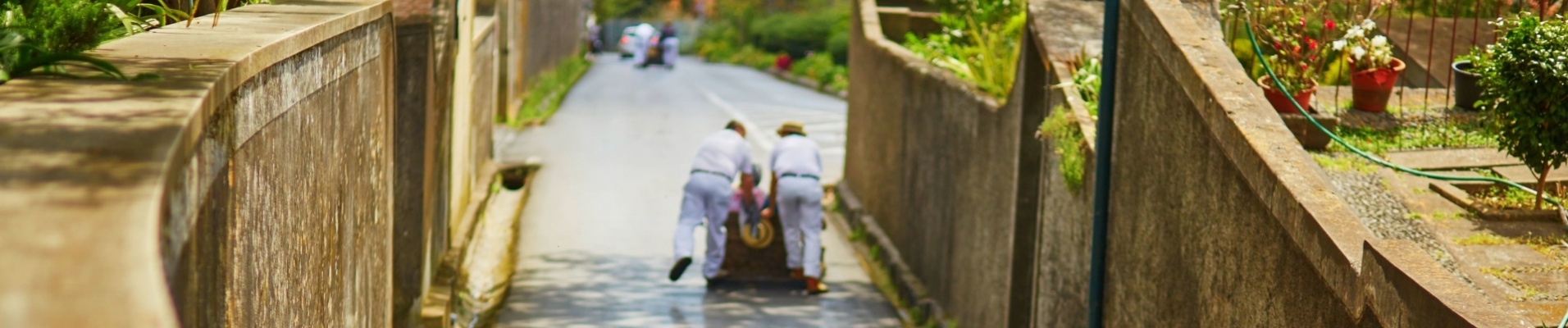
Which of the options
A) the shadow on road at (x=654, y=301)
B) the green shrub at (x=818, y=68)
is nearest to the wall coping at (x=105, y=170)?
the shadow on road at (x=654, y=301)

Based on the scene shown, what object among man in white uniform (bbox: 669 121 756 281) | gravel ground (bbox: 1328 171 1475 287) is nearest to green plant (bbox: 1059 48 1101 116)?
gravel ground (bbox: 1328 171 1475 287)

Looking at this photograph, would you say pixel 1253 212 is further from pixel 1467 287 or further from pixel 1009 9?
pixel 1009 9

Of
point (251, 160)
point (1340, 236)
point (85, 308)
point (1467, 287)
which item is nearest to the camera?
point (85, 308)

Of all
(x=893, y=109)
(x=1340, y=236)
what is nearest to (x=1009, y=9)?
(x=893, y=109)

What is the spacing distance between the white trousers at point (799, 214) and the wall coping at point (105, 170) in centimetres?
702

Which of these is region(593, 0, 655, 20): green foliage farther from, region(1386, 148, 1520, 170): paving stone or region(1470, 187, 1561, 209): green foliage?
region(1470, 187, 1561, 209): green foliage

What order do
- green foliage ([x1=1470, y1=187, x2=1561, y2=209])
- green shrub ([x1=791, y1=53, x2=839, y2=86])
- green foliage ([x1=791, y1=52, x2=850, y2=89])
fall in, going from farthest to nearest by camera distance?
green shrub ([x1=791, y1=53, x2=839, y2=86]) → green foliage ([x1=791, y1=52, x2=850, y2=89]) → green foliage ([x1=1470, y1=187, x2=1561, y2=209])

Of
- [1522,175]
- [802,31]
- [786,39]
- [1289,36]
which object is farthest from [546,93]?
[1522,175]

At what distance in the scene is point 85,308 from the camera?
1.82m

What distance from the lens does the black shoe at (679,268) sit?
10.8 meters

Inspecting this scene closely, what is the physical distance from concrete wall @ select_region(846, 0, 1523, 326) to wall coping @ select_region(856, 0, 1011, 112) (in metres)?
0.04

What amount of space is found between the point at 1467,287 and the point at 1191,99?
1758 mm

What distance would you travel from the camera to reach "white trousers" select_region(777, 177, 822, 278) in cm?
1105

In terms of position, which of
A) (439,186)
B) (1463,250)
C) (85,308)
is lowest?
(439,186)
